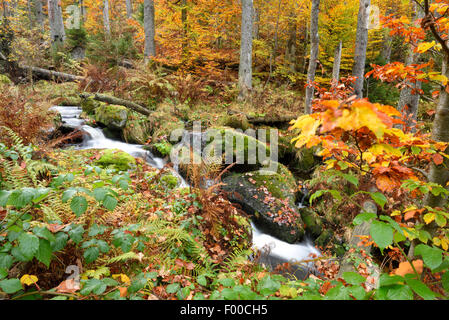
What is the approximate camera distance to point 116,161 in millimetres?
4945

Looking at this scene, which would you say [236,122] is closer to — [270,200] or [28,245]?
[270,200]

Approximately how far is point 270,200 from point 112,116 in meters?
5.54

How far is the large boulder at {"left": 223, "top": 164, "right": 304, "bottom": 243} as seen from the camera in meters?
5.09

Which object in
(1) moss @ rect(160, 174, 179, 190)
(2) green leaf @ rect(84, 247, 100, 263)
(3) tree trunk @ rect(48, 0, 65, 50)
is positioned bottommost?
(1) moss @ rect(160, 174, 179, 190)

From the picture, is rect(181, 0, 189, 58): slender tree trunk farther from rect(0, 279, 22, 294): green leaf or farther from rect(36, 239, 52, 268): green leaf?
rect(0, 279, 22, 294): green leaf

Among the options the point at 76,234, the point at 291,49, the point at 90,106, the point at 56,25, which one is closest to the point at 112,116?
the point at 90,106

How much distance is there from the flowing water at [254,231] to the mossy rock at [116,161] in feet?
3.06

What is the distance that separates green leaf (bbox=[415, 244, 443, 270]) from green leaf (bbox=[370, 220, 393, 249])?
19 centimetres

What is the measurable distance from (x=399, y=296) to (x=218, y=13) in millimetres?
14270

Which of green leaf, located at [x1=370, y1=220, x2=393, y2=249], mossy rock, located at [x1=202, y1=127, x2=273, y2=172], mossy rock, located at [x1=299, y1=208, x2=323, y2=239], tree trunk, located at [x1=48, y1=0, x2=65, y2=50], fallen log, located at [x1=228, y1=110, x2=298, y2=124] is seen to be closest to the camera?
green leaf, located at [x1=370, y1=220, x2=393, y2=249]

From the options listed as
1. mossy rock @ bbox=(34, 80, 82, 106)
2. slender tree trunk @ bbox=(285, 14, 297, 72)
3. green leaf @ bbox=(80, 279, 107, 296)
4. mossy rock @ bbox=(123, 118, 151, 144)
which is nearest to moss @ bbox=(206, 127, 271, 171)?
mossy rock @ bbox=(123, 118, 151, 144)

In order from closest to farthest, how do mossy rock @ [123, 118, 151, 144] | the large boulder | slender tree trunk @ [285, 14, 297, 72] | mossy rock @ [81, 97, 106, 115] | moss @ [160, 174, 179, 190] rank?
moss @ [160, 174, 179, 190]
the large boulder
mossy rock @ [123, 118, 151, 144]
mossy rock @ [81, 97, 106, 115]
slender tree trunk @ [285, 14, 297, 72]

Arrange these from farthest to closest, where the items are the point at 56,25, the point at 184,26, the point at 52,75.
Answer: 1. the point at 56,25
2. the point at 184,26
3. the point at 52,75

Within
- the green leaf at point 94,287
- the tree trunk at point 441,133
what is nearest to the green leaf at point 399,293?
the tree trunk at point 441,133
